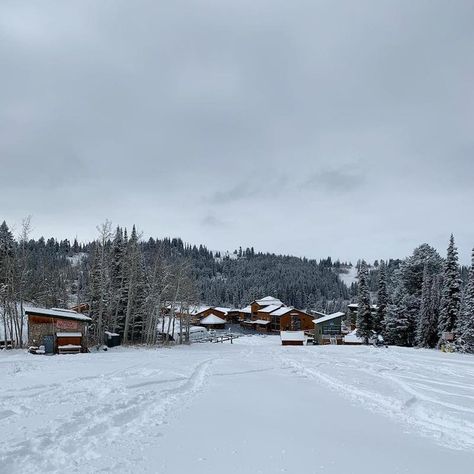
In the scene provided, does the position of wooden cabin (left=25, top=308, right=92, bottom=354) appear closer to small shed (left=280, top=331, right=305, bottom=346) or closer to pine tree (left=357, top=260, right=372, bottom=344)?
small shed (left=280, top=331, right=305, bottom=346)

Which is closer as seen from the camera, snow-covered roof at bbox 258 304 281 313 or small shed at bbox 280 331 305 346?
small shed at bbox 280 331 305 346

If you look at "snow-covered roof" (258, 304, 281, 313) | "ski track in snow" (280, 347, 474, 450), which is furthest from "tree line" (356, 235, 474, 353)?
"snow-covered roof" (258, 304, 281, 313)

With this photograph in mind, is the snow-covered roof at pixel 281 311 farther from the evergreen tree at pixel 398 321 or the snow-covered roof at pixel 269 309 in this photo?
the evergreen tree at pixel 398 321

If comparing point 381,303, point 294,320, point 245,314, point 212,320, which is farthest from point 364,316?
point 245,314

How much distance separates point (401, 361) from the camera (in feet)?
93.0

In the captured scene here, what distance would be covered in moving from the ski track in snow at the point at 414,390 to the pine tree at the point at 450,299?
17193mm

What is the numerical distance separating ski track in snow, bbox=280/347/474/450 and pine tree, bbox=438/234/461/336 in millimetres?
17193

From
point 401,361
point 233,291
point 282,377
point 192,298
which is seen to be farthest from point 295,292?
point 282,377

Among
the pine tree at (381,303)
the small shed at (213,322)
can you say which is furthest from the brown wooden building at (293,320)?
the pine tree at (381,303)

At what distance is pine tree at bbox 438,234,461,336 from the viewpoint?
4322 cm

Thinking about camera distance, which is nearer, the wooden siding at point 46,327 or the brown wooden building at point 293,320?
the wooden siding at point 46,327

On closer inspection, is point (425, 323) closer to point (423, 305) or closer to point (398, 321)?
point (423, 305)

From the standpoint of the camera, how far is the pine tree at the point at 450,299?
142 ft

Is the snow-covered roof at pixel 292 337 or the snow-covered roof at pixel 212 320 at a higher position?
the snow-covered roof at pixel 292 337
